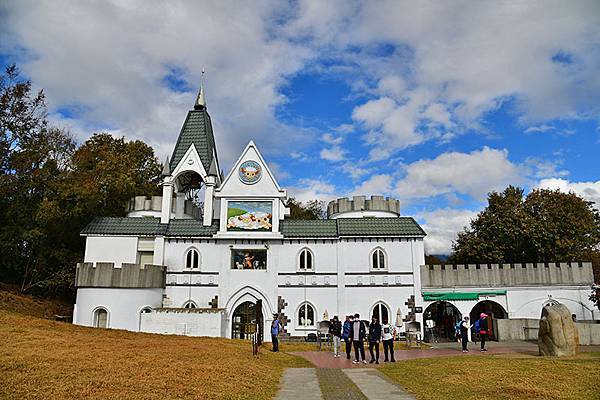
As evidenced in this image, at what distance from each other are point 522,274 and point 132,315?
2585cm

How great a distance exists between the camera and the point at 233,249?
33562 millimetres

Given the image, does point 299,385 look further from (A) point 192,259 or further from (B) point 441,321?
(B) point 441,321

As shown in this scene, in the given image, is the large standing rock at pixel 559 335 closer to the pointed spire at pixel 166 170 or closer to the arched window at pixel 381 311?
the arched window at pixel 381 311

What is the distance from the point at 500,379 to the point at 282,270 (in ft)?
70.2

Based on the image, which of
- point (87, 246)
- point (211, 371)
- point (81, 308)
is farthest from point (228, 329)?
point (211, 371)

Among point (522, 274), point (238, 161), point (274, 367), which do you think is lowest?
point (274, 367)

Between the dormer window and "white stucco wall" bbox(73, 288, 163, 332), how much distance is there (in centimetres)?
1091

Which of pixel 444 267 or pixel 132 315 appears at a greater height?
pixel 444 267

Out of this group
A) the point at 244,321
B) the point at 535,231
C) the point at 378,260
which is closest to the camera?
the point at 244,321

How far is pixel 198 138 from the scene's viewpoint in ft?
126

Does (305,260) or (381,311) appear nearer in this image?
(381,311)

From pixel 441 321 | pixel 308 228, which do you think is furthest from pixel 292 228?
pixel 441 321

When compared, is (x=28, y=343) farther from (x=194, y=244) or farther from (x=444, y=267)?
(x=444, y=267)

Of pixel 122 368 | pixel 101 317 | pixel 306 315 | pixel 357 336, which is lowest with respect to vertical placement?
pixel 122 368
